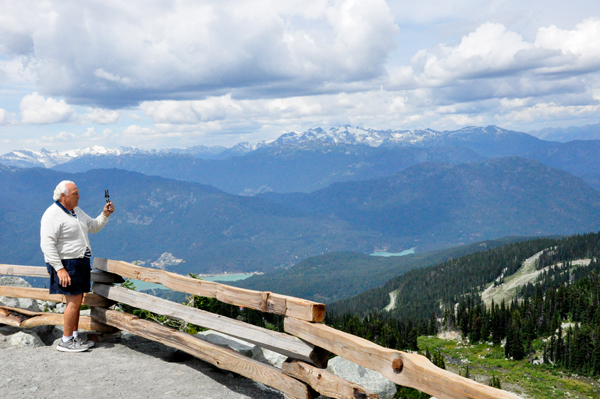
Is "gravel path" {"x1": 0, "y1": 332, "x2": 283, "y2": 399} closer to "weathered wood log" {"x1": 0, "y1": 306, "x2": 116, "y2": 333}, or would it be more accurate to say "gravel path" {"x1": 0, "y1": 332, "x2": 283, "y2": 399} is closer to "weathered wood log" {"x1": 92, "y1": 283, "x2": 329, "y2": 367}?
"weathered wood log" {"x1": 0, "y1": 306, "x2": 116, "y2": 333}

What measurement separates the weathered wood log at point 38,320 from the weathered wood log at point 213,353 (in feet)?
0.84

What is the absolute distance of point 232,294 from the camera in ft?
26.7

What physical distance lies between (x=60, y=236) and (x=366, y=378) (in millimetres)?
9631

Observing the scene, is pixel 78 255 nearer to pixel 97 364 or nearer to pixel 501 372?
pixel 97 364

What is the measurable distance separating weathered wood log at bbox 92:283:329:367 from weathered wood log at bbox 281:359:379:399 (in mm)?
147

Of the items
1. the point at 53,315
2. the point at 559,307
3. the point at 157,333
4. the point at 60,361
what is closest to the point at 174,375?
the point at 157,333

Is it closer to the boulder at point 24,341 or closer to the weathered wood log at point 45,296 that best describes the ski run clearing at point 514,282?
the weathered wood log at point 45,296

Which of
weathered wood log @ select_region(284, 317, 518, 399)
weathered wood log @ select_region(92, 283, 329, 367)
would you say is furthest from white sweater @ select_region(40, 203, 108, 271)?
weathered wood log @ select_region(284, 317, 518, 399)

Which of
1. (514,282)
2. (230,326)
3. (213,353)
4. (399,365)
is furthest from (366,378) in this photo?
(514,282)

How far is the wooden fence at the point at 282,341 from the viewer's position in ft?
18.6

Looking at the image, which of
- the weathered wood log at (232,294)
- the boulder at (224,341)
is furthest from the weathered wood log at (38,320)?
the boulder at (224,341)

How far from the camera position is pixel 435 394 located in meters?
5.24

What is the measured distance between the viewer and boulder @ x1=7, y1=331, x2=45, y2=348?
10539 mm

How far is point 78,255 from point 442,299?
189079 mm
